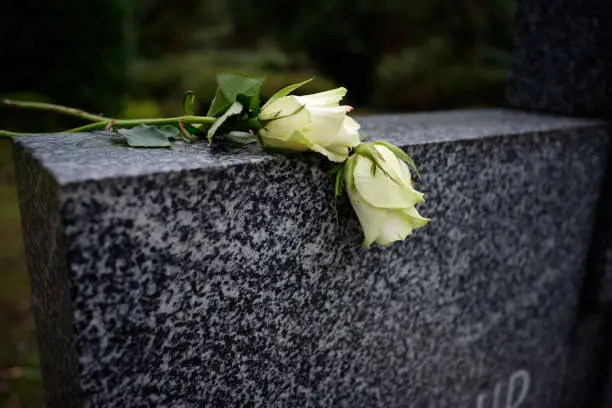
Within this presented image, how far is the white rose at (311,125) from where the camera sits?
91 centimetres

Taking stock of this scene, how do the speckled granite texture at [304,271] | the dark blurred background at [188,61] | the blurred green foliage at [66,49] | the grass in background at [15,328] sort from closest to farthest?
the speckled granite texture at [304,271]
the grass in background at [15,328]
the dark blurred background at [188,61]
the blurred green foliage at [66,49]

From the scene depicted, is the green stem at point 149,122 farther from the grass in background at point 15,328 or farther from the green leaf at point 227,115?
the grass in background at point 15,328

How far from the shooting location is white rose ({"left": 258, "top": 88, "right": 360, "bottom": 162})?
912 millimetres

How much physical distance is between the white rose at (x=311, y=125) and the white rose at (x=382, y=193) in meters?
0.04

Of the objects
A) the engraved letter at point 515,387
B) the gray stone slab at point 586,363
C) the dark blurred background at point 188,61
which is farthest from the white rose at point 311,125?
the dark blurred background at point 188,61

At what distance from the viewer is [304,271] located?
1045 millimetres

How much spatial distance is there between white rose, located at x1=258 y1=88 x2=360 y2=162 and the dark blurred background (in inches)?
62.5

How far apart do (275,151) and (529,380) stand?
1.17 meters

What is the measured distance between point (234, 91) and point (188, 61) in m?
8.13

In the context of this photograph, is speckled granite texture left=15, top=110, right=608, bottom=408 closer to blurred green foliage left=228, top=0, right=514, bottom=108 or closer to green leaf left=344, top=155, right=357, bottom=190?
green leaf left=344, top=155, right=357, bottom=190

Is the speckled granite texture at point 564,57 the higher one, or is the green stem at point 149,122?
the speckled granite texture at point 564,57

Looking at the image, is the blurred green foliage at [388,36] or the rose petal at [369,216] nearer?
the rose petal at [369,216]

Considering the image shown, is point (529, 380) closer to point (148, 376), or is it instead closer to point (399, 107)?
point (148, 376)

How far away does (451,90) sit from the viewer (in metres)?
7.21
